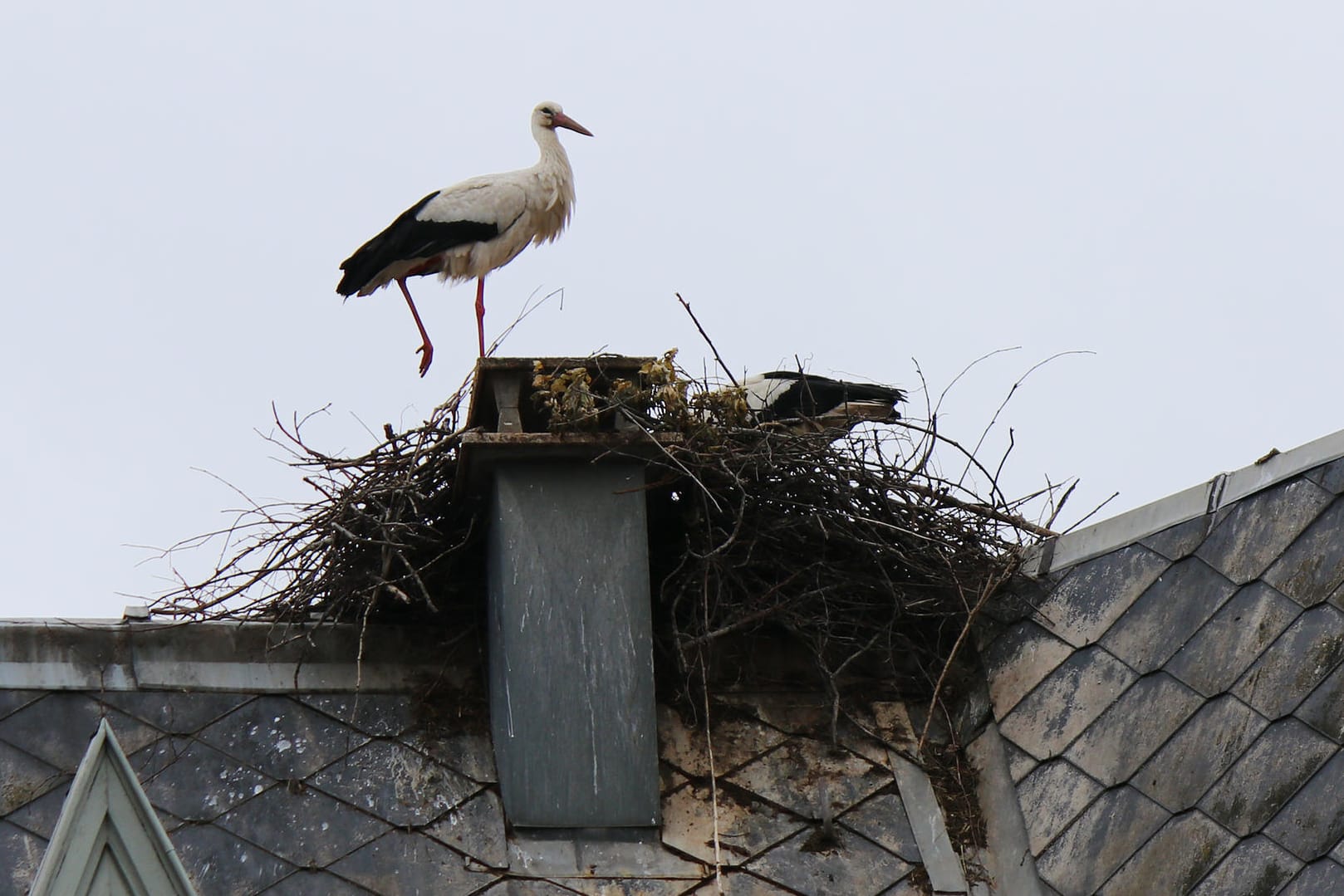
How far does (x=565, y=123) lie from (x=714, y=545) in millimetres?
4425

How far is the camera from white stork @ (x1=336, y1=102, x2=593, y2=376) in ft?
27.7

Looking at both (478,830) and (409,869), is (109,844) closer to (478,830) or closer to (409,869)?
(409,869)

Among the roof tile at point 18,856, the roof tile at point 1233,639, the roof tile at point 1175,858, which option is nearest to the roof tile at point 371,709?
the roof tile at point 18,856

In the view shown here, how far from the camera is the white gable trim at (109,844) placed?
398 centimetres

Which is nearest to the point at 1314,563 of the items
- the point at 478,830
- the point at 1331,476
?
the point at 1331,476

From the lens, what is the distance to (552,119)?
9.47 metres

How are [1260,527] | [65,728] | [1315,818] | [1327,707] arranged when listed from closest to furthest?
[1315,818] < [1327,707] < [1260,527] < [65,728]

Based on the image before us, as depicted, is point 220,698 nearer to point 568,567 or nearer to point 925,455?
point 568,567

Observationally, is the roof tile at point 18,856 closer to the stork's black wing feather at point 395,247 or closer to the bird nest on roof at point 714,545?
the bird nest on roof at point 714,545

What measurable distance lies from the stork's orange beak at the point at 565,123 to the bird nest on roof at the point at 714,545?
387cm

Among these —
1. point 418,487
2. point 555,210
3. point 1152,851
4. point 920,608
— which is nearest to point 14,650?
point 418,487

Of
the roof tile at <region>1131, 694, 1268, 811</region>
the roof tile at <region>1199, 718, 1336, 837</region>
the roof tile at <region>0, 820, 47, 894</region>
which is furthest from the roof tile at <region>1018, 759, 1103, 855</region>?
the roof tile at <region>0, 820, 47, 894</region>

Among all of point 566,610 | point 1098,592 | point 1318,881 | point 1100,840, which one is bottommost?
point 1318,881

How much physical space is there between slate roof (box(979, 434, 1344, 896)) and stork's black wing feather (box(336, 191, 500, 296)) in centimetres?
385
